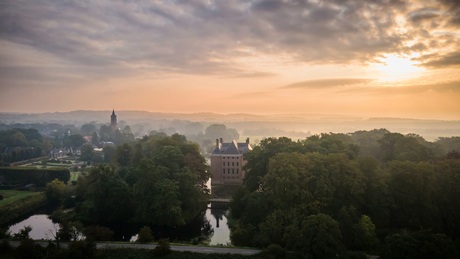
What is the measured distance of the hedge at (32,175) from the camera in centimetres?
6359

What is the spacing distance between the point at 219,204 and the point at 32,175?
38.8 metres

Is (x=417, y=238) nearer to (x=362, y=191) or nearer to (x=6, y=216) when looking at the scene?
(x=362, y=191)

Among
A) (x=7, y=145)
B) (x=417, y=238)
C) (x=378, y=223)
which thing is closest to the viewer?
(x=417, y=238)

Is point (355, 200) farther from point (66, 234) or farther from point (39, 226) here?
point (39, 226)

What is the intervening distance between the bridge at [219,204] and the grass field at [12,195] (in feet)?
100

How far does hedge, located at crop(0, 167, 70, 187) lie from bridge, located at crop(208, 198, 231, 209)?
3190 cm

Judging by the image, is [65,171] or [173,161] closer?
[173,161]

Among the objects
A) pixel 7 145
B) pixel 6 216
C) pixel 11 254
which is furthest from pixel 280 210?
pixel 7 145

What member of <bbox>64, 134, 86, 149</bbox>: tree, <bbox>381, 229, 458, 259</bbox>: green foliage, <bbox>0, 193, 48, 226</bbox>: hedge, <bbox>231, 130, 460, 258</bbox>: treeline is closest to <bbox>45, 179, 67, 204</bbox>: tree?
<bbox>0, 193, 48, 226</bbox>: hedge

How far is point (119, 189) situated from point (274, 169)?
22651 mm

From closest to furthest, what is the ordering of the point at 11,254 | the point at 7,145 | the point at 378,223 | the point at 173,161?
the point at 11,254
the point at 378,223
the point at 173,161
the point at 7,145

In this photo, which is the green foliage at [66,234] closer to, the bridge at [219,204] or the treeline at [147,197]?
the treeline at [147,197]

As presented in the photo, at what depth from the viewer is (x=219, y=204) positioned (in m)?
53.7

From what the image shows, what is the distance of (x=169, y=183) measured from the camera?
142 ft
